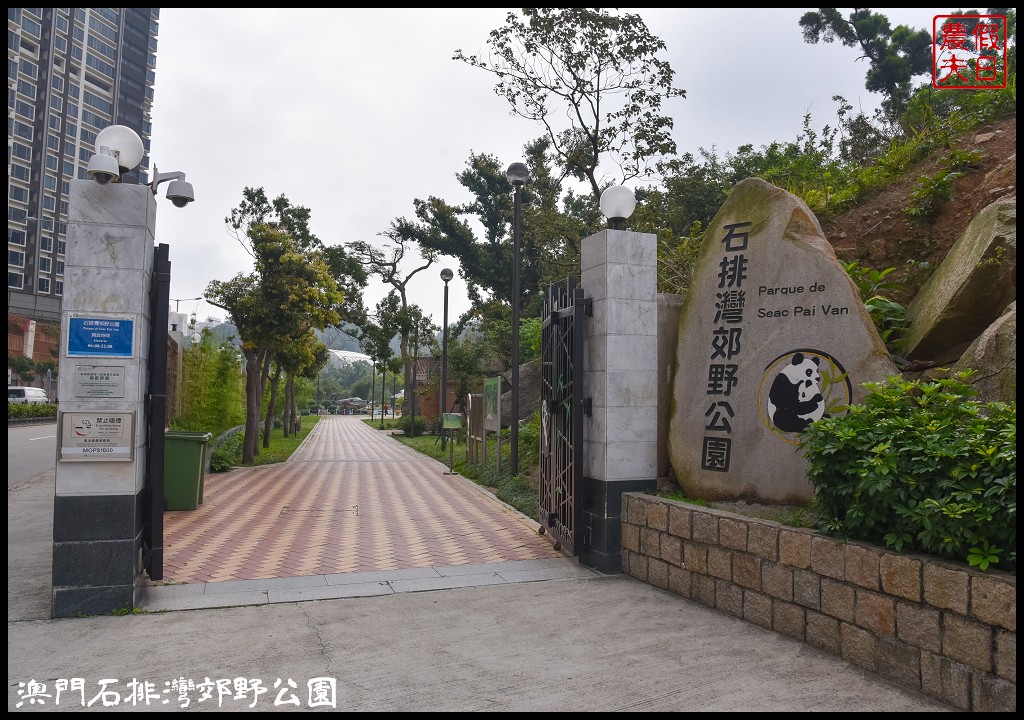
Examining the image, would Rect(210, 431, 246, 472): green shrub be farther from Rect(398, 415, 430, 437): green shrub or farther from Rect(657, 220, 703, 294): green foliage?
Rect(398, 415, 430, 437): green shrub

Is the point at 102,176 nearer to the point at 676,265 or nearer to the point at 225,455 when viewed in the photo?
the point at 676,265

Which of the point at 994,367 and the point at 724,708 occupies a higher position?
the point at 994,367

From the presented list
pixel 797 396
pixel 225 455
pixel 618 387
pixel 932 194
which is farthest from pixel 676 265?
pixel 225 455

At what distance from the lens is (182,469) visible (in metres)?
9.30

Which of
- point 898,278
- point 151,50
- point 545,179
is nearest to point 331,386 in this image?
point 151,50

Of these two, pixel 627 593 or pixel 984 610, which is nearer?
pixel 984 610

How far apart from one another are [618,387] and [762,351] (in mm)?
1270

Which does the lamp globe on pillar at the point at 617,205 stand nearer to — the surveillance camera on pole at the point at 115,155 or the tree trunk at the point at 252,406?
the surveillance camera on pole at the point at 115,155

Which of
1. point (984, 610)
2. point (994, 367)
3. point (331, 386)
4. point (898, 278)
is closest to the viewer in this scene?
point (984, 610)

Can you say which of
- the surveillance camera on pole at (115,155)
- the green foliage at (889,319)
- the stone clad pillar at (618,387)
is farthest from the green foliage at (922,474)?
the surveillance camera on pole at (115,155)

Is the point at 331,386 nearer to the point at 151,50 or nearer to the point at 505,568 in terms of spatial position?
the point at 151,50

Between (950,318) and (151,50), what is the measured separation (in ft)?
Result: 297

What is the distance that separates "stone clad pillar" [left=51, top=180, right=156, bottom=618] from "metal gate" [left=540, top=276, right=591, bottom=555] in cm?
359

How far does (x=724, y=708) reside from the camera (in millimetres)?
3410
